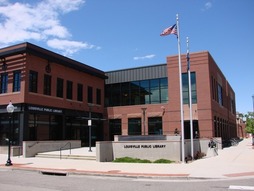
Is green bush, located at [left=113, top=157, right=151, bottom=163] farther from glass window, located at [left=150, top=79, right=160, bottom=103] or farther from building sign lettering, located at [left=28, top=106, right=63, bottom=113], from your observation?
glass window, located at [left=150, top=79, right=160, bottom=103]

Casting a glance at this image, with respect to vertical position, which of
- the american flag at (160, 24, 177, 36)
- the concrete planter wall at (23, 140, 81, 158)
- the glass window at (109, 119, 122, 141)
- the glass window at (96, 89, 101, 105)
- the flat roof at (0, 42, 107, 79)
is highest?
the flat roof at (0, 42, 107, 79)

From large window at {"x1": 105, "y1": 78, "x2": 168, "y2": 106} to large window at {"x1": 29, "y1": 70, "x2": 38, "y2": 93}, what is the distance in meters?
14.8

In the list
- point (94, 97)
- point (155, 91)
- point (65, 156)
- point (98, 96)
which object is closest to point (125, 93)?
point (98, 96)

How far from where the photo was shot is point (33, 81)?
31469 mm

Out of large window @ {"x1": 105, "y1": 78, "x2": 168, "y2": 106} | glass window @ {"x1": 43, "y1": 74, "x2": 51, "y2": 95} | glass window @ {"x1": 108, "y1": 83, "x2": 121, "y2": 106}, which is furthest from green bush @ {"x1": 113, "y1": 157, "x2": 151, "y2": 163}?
glass window @ {"x1": 108, "y1": 83, "x2": 121, "y2": 106}

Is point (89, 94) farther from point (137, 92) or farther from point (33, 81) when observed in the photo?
point (33, 81)

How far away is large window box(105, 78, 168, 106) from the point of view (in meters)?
41.1

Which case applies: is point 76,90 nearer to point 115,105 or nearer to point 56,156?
point 115,105

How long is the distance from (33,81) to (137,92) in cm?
1571

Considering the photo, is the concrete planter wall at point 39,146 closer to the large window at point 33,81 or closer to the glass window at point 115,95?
the large window at point 33,81

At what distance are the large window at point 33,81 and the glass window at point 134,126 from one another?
15.3 m

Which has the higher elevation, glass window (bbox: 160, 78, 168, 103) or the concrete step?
glass window (bbox: 160, 78, 168, 103)

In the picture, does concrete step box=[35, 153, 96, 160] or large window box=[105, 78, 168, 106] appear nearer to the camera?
concrete step box=[35, 153, 96, 160]

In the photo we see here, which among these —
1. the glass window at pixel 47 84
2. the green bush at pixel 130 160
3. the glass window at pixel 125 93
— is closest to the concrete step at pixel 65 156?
the green bush at pixel 130 160
